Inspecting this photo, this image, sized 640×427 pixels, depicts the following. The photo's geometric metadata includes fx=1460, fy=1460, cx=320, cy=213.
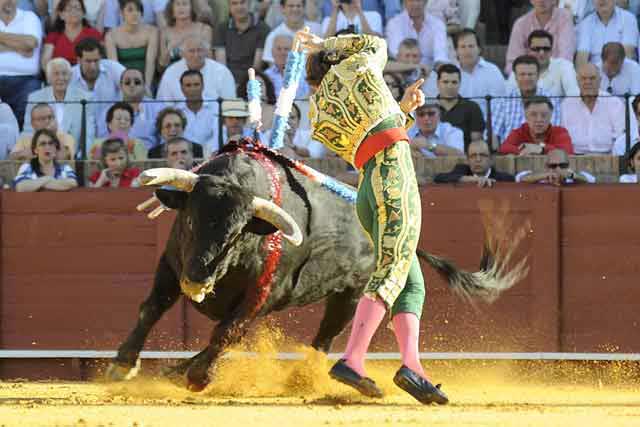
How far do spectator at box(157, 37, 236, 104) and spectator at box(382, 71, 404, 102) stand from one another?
3.29ft

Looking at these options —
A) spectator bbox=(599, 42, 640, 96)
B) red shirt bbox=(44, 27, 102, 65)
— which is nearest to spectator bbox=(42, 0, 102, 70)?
red shirt bbox=(44, 27, 102, 65)

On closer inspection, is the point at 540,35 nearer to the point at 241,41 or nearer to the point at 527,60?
the point at 527,60

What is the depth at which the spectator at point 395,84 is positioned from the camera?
808 cm

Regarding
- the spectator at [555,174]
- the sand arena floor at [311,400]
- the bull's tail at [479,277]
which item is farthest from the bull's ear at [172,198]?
the spectator at [555,174]

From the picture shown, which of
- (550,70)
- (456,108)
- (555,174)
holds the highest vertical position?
(550,70)

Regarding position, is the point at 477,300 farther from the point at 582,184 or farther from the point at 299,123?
the point at 299,123

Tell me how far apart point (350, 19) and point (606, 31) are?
153 cm

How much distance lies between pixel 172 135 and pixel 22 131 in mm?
1035

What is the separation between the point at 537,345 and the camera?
7836 mm

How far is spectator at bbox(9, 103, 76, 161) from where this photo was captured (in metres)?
8.34

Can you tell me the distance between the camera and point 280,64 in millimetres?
8703

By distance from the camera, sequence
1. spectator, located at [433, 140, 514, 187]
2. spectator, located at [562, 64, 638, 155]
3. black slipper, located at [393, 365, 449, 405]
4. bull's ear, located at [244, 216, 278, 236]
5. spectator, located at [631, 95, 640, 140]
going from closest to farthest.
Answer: black slipper, located at [393, 365, 449, 405], bull's ear, located at [244, 216, 278, 236], spectator, located at [433, 140, 514, 187], spectator, located at [631, 95, 640, 140], spectator, located at [562, 64, 638, 155]

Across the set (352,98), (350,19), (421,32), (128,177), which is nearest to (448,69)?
(421,32)

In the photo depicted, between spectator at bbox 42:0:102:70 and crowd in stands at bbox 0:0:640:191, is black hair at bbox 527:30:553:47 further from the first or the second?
spectator at bbox 42:0:102:70
